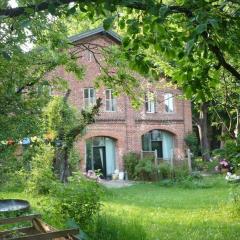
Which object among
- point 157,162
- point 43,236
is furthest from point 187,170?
point 43,236

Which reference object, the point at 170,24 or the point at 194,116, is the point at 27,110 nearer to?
the point at 170,24

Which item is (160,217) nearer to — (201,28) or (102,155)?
(201,28)

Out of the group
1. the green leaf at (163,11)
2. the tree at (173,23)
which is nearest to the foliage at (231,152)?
the tree at (173,23)

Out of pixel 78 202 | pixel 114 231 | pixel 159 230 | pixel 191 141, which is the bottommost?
pixel 159 230

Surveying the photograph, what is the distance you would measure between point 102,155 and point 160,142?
4987 mm

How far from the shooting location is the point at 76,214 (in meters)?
8.08

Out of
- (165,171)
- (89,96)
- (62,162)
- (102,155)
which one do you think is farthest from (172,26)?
(102,155)

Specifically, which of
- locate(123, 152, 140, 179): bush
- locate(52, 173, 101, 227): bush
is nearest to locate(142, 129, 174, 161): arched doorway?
locate(123, 152, 140, 179): bush

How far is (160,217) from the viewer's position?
12.5 m

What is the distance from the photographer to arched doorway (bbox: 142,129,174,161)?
31.6 metres

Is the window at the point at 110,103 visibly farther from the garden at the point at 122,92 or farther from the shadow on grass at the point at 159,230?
the shadow on grass at the point at 159,230

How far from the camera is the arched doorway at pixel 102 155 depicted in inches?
1118

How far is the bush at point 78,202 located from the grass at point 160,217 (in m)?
0.17

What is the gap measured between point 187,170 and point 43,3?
23.7 meters
